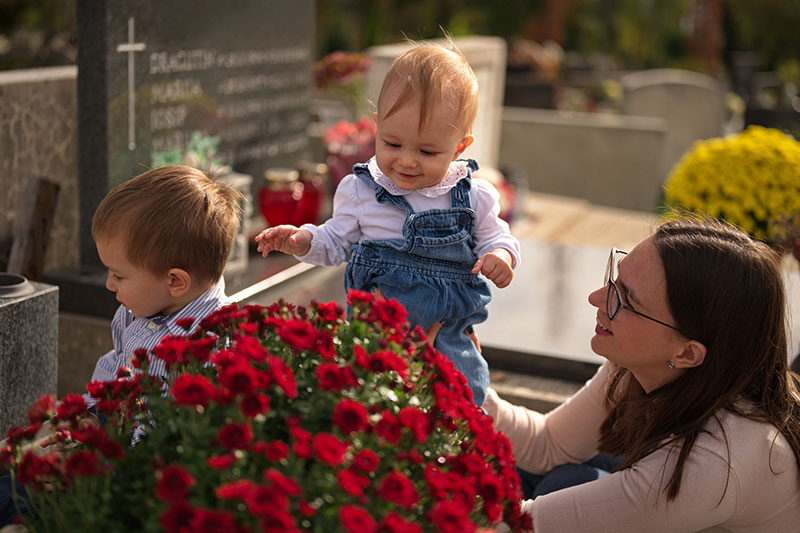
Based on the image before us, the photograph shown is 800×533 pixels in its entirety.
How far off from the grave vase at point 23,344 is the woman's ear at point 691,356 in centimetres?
191

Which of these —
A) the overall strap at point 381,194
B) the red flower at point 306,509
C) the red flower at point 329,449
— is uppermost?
the overall strap at point 381,194

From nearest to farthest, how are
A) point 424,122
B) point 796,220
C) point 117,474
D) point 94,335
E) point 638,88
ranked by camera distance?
point 117,474 < point 424,122 < point 94,335 < point 796,220 < point 638,88

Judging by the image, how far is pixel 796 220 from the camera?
4410 mm

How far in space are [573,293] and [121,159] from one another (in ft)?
8.09

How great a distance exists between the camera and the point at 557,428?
2.68 metres

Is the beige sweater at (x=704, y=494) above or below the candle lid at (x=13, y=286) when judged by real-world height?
below

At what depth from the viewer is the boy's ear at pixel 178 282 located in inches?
86.3

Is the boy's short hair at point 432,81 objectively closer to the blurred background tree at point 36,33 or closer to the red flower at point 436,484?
the red flower at point 436,484

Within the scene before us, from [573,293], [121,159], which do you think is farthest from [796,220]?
[121,159]

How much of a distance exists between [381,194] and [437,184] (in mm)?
158

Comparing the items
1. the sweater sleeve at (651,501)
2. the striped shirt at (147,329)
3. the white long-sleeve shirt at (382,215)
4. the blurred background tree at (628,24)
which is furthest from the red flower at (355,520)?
the blurred background tree at (628,24)

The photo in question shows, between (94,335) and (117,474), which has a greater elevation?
(117,474)

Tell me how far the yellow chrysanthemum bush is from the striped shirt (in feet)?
11.3

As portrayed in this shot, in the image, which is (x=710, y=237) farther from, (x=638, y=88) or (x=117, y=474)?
(x=638, y=88)
